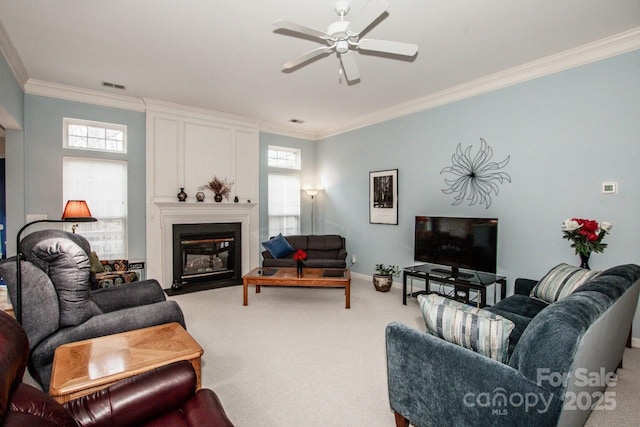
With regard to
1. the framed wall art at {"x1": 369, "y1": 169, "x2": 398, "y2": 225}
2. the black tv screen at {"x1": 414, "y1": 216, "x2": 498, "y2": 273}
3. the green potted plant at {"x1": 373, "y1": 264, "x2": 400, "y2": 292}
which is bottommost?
the green potted plant at {"x1": 373, "y1": 264, "x2": 400, "y2": 292}

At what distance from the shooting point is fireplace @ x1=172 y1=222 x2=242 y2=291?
17.8ft

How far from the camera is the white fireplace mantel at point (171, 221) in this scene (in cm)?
521

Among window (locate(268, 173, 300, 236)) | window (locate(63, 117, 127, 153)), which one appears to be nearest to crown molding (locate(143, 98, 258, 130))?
window (locate(63, 117, 127, 153))

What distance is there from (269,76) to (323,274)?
9.00 ft

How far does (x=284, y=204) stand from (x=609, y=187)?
16.9 ft

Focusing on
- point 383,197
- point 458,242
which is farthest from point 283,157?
point 458,242

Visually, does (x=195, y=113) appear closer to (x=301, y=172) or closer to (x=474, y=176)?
(x=301, y=172)

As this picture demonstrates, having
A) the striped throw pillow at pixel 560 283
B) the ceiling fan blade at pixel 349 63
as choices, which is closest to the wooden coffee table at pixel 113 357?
the ceiling fan blade at pixel 349 63

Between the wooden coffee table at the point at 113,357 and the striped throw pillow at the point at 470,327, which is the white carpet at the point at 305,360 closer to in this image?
the wooden coffee table at the point at 113,357

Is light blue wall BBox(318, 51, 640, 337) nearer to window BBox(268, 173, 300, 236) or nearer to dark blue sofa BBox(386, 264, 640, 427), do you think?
dark blue sofa BBox(386, 264, 640, 427)

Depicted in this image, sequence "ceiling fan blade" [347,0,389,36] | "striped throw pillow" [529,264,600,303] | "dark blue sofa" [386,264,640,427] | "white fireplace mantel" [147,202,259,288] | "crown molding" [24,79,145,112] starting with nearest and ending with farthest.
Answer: "dark blue sofa" [386,264,640,427] → "ceiling fan blade" [347,0,389,36] → "striped throw pillow" [529,264,600,303] → "crown molding" [24,79,145,112] → "white fireplace mantel" [147,202,259,288]

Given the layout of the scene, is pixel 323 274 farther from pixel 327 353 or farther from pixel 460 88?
pixel 460 88

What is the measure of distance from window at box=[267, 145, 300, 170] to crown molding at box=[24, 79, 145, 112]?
2425 millimetres

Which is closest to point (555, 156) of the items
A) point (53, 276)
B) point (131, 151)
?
point (53, 276)
